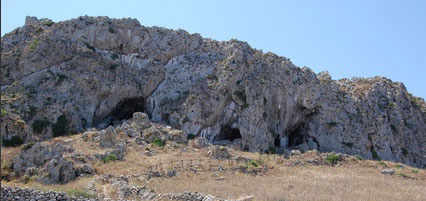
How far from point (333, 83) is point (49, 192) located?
4367 cm

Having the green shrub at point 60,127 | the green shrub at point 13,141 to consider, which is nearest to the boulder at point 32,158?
the green shrub at point 13,141

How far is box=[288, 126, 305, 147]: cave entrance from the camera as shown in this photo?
5162cm

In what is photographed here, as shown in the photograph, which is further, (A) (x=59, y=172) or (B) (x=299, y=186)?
(A) (x=59, y=172)

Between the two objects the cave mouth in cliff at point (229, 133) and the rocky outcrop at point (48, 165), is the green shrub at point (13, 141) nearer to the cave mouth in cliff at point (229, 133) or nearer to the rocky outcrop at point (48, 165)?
the rocky outcrop at point (48, 165)

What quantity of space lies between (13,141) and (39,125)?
404 cm

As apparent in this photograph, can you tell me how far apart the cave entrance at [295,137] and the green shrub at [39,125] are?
25.5 metres

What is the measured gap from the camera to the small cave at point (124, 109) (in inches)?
1914

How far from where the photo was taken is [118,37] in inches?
2009

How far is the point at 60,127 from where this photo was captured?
42.3 m

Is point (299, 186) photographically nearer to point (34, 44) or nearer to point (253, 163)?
point (253, 163)

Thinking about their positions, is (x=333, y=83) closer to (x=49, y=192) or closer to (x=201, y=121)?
(x=201, y=121)

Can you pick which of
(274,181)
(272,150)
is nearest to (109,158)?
(274,181)

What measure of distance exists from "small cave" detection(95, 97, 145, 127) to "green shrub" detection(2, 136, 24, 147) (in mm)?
10779

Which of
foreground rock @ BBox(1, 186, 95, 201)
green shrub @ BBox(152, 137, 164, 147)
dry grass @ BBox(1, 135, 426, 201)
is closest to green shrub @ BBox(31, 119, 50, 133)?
dry grass @ BBox(1, 135, 426, 201)
